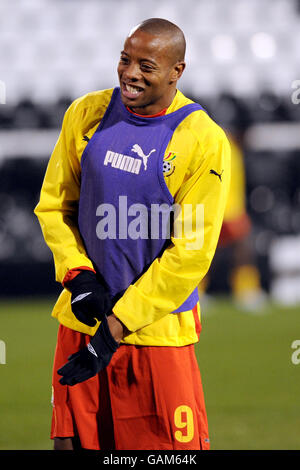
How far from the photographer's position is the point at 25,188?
28.6 feet

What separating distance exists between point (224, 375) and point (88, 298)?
3.40 meters

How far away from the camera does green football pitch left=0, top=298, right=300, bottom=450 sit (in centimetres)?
412

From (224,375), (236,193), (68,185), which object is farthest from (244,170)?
(68,185)

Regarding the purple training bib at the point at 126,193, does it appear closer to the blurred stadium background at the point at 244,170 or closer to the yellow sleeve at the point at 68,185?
the yellow sleeve at the point at 68,185

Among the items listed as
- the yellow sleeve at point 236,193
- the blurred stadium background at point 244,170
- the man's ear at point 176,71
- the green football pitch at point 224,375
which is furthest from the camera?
the yellow sleeve at point 236,193

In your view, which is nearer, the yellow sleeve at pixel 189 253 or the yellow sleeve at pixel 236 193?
the yellow sleeve at pixel 189 253

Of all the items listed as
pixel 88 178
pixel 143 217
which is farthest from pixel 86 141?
pixel 143 217

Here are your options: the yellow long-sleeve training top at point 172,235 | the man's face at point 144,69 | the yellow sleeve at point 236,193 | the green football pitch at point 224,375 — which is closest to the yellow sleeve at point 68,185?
the yellow long-sleeve training top at point 172,235

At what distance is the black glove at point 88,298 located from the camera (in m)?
2.22

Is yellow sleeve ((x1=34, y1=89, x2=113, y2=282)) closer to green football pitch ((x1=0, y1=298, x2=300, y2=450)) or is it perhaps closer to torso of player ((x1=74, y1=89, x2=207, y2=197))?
torso of player ((x1=74, y1=89, x2=207, y2=197))

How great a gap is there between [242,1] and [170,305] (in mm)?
9886

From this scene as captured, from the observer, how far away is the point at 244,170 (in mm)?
8883
